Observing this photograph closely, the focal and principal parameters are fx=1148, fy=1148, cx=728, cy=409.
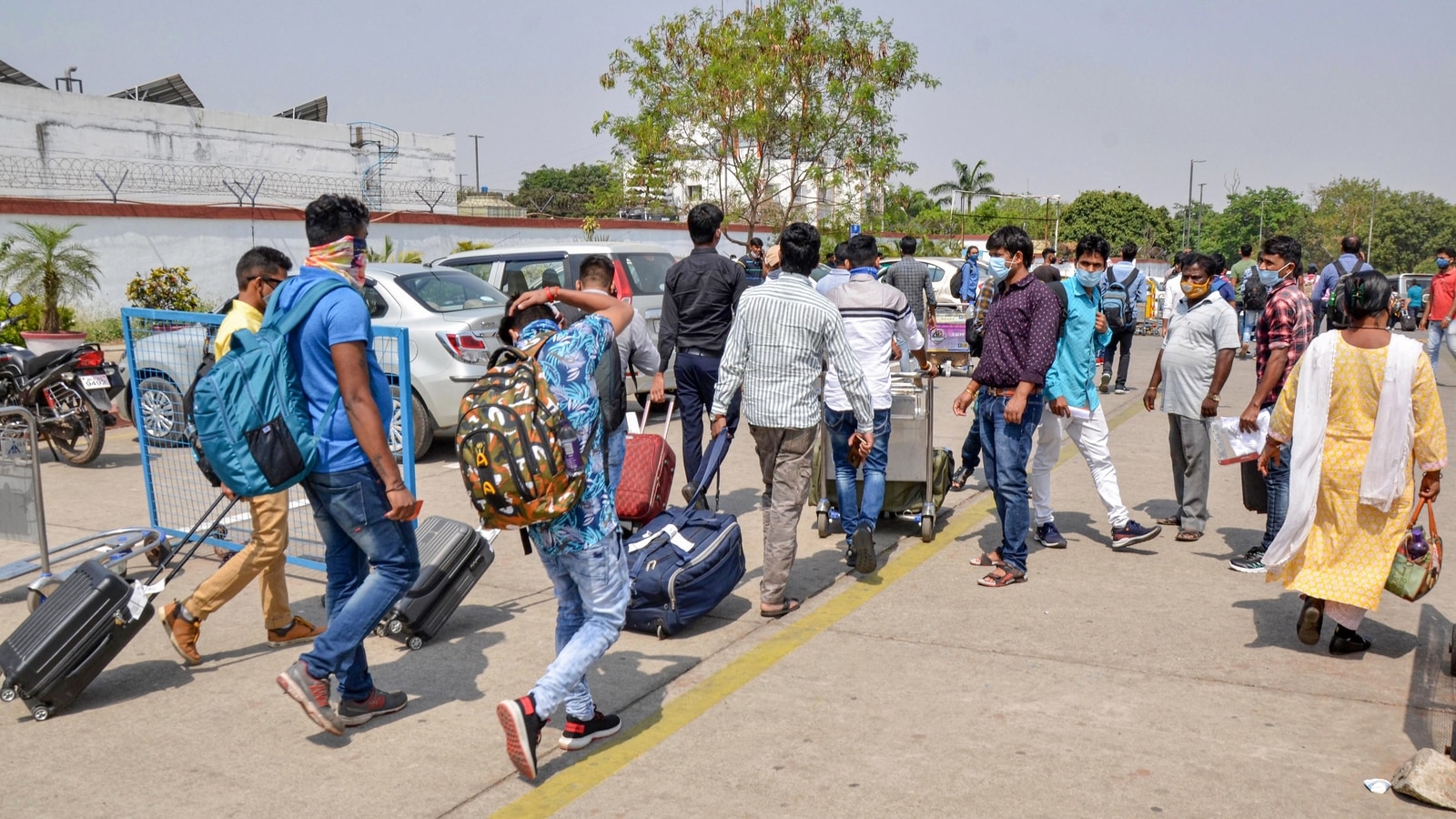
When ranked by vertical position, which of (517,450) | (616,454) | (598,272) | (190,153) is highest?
(190,153)

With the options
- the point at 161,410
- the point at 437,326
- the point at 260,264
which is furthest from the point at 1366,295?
the point at 437,326

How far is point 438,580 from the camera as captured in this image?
517 centimetres

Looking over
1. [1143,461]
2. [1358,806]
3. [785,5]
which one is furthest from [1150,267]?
[1358,806]

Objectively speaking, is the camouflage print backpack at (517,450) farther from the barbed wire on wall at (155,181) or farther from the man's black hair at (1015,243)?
the barbed wire on wall at (155,181)

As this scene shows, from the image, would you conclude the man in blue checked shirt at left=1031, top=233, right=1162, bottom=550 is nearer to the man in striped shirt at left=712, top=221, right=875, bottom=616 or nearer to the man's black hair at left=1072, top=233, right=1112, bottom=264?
the man's black hair at left=1072, top=233, right=1112, bottom=264

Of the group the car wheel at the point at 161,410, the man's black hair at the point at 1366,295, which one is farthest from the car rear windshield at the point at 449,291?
the man's black hair at the point at 1366,295

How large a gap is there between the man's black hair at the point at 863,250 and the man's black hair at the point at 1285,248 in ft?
8.52

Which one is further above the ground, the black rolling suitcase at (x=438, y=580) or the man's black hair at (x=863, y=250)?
the man's black hair at (x=863, y=250)

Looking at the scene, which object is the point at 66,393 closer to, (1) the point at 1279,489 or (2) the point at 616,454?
(2) the point at 616,454

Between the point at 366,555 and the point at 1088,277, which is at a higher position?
the point at 1088,277

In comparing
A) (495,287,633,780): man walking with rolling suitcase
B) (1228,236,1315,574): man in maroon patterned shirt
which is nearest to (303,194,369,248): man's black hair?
(495,287,633,780): man walking with rolling suitcase

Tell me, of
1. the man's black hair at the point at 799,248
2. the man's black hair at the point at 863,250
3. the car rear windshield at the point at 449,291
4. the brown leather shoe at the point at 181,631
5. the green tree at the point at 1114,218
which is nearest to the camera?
the brown leather shoe at the point at 181,631

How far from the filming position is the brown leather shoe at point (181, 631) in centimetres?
486

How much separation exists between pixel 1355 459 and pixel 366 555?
4.04 meters
